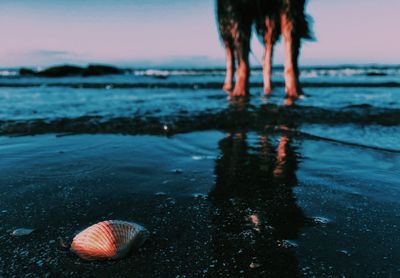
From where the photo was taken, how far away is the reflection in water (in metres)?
1.90

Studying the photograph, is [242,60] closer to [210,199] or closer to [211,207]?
[210,199]

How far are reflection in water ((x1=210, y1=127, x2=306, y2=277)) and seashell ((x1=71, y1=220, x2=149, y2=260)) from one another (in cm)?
50

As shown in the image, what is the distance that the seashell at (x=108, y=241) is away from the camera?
194cm

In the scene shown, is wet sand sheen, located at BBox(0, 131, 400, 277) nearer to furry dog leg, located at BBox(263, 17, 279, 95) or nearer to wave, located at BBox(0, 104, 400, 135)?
wave, located at BBox(0, 104, 400, 135)

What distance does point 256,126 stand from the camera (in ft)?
22.9

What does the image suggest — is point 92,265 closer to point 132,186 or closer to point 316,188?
point 132,186

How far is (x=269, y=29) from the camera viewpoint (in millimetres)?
14398

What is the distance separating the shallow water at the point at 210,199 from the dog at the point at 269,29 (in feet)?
23.0

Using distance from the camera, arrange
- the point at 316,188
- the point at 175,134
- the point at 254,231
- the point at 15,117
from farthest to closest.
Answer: the point at 15,117 < the point at 175,134 < the point at 316,188 < the point at 254,231

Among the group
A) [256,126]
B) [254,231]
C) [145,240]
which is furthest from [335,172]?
[256,126]

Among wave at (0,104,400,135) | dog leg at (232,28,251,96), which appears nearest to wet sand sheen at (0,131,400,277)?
wave at (0,104,400,135)

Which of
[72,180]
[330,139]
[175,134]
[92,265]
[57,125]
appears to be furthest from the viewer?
[57,125]

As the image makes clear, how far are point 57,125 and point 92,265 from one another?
5633 mm

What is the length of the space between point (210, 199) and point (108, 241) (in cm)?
113
